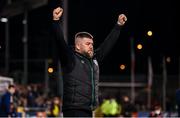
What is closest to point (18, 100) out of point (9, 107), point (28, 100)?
point (28, 100)

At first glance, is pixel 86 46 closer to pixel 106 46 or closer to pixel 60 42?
pixel 60 42

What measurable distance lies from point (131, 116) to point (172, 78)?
9.63 meters

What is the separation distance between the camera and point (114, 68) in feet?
124

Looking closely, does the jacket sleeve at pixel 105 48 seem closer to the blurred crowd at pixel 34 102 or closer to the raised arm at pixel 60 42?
the raised arm at pixel 60 42

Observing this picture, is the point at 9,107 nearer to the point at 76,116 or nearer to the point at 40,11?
the point at 76,116

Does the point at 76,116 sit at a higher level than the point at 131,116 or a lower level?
lower

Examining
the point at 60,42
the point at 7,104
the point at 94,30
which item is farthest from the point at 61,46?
the point at 94,30

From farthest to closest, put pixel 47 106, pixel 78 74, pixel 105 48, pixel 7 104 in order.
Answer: pixel 47 106 → pixel 7 104 → pixel 105 48 → pixel 78 74

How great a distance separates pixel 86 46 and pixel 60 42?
0.33 m

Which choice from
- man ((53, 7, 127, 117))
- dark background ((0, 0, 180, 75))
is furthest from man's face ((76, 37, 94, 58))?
dark background ((0, 0, 180, 75))

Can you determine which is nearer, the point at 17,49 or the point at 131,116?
the point at 131,116

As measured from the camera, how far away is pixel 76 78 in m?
7.41

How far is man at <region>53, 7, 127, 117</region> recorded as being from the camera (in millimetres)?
7332

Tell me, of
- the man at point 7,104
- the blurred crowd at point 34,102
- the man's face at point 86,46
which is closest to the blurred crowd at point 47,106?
the blurred crowd at point 34,102
